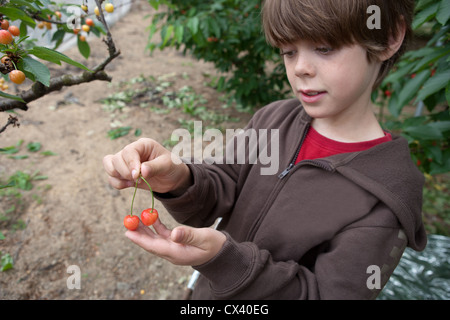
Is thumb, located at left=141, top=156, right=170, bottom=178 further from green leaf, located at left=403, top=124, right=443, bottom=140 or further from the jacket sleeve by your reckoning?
green leaf, located at left=403, top=124, right=443, bottom=140

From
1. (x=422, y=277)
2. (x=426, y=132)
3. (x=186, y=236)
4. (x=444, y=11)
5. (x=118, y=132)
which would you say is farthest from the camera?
(x=118, y=132)

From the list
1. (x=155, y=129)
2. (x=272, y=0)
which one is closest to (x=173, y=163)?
(x=272, y=0)

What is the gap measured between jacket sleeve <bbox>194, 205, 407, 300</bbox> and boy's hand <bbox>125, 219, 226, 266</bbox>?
0.04 m

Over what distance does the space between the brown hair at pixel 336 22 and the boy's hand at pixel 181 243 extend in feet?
1.98

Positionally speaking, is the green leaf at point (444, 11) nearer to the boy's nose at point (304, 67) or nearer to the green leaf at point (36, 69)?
the boy's nose at point (304, 67)

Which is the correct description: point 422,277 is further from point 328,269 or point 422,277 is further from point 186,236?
point 186,236

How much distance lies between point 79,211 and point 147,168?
6.53ft

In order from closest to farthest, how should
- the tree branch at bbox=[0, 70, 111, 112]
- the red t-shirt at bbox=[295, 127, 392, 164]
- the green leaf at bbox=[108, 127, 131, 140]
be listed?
the tree branch at bbox=[0, 70, 111, 112]
the red t-shirt at bbox=[295, 127, 392, 164]
the green leaf at bbox=[108, 127, 131, 140]

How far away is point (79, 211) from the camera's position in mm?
2488

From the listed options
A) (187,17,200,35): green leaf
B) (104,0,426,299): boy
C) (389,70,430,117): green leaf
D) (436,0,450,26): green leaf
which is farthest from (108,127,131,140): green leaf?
(436,0,450,26): green leaf

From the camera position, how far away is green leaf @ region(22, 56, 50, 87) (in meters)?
0.80

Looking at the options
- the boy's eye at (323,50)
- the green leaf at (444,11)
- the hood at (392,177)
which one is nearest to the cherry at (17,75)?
the boy's eye at (323,50)

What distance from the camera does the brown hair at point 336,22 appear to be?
82cm

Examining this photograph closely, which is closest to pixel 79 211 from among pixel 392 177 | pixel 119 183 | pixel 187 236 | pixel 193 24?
pixel 193 24
